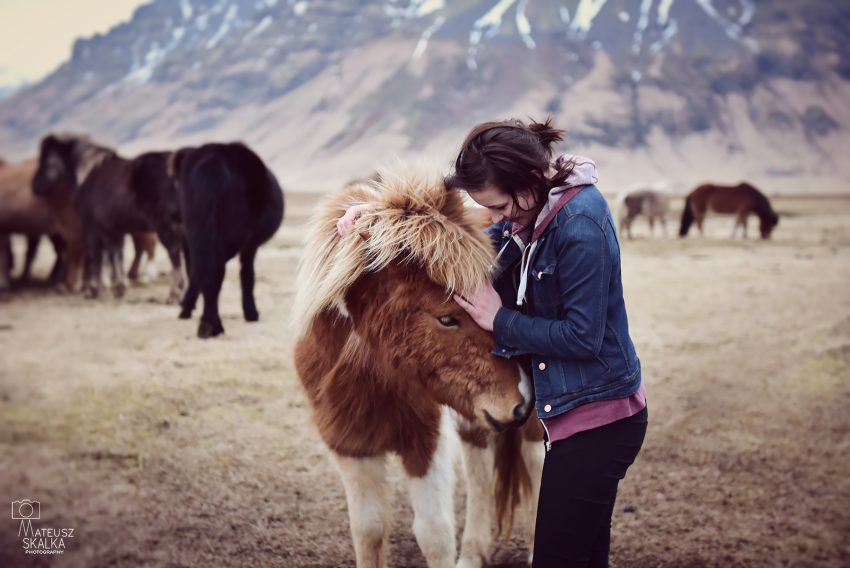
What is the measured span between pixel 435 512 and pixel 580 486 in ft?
3.07

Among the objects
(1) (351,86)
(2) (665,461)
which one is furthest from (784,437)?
(1) (351,86)

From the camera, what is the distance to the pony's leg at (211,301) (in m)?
6.14

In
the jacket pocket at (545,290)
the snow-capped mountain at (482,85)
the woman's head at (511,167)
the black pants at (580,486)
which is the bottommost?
the black pants at (580,486)

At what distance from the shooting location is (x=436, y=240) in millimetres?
1942

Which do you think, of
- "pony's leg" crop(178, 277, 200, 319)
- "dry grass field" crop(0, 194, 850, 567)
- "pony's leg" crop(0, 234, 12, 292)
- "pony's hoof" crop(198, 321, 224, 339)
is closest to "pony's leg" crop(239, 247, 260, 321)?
"dry grass field" crop(0, 194, 850, 567)

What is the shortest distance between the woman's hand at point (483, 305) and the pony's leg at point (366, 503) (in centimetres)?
95

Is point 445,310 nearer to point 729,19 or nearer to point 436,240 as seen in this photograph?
point 436,240

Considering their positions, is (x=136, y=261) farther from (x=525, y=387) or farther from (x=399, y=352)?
(x=525, y=387)

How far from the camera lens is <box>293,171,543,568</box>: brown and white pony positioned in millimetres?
A: 1932

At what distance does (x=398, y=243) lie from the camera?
2004 millimetres

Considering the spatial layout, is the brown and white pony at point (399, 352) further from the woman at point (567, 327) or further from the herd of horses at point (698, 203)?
the herd of horses at point (698, 203)

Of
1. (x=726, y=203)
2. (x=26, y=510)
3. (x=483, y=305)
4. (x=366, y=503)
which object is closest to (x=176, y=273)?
(x=26, y=510)

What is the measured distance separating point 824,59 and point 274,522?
10840cm

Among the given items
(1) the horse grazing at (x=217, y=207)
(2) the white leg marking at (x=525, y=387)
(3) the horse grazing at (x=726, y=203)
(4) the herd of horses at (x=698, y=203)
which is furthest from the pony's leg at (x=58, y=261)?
(3) the horse grazing at (x=726, y=203)
